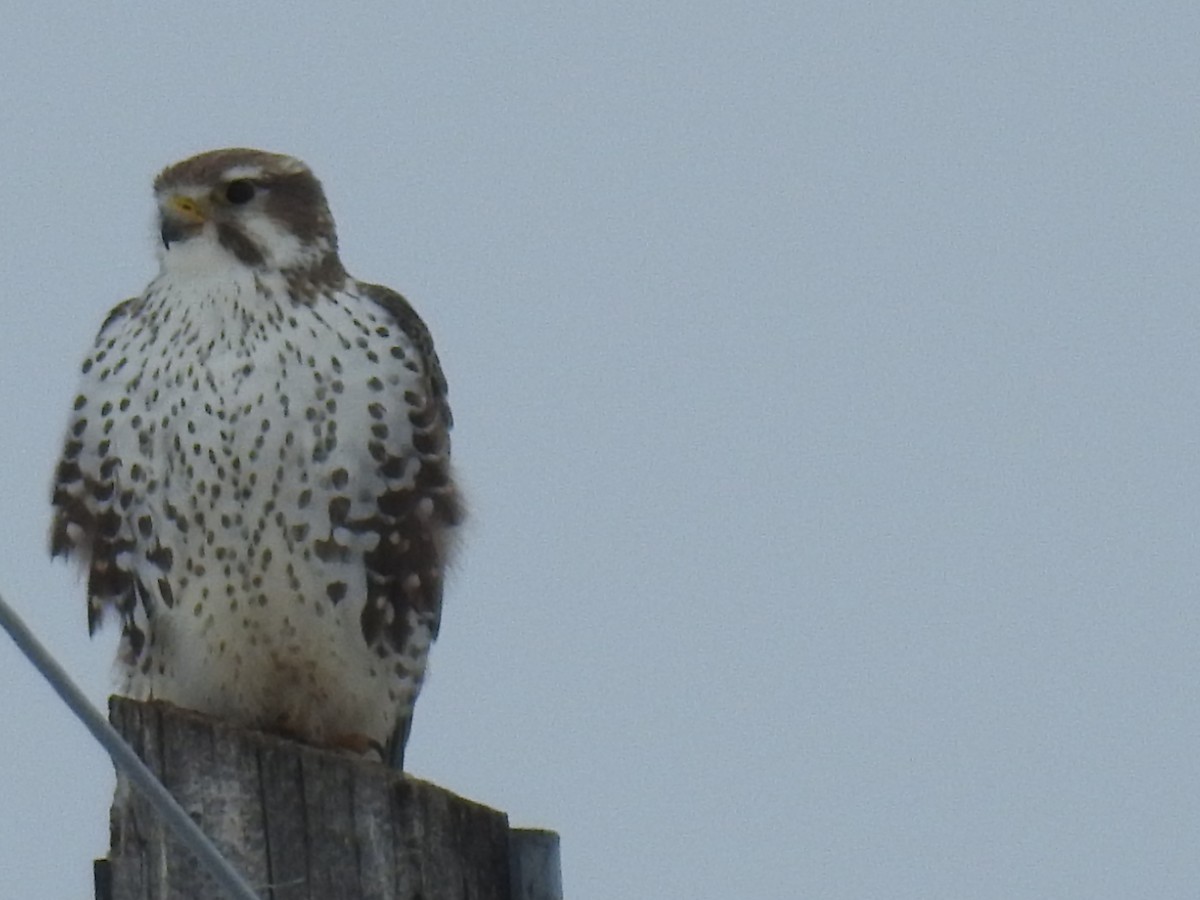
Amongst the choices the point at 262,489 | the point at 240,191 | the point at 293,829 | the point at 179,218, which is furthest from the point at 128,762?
the point at 240,191

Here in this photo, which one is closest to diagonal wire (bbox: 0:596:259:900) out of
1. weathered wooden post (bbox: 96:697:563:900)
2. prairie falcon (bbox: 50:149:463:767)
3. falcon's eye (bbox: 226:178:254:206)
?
weathered wooden post (bbox: 96:697:563:900)

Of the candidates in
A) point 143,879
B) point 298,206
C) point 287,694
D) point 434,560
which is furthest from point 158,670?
point 143,879

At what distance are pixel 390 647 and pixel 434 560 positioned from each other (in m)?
0.22

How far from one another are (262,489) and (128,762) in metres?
2.15

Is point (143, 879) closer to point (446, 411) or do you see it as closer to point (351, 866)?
point (351, 866)

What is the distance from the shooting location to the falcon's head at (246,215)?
571cm

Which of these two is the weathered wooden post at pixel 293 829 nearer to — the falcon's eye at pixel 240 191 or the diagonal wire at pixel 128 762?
the diagonal wire at pixel 128 762

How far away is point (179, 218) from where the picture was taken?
575 cm

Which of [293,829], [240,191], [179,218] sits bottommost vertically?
[293,829]

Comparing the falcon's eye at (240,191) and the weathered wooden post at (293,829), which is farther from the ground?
the falcon's eye at (240,191)

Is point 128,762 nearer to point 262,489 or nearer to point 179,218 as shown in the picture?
point 262,489

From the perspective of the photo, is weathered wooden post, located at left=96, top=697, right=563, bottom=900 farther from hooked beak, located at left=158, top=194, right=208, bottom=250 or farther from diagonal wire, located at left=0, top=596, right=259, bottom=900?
hooked beak, located at left=158, top=194, right=208, bottom=250

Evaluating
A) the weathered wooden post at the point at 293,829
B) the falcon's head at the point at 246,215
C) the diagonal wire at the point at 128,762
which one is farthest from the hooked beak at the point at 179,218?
the diagonal wire at the point at 128,762

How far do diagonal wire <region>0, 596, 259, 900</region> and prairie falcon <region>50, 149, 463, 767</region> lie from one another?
Answer: 2.09 metres
